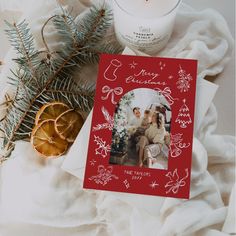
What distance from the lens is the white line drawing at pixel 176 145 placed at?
659 millimetres

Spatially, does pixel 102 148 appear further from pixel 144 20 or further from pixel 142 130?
pixel 144 20

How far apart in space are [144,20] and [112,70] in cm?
10

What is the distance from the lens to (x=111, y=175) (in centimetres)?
65

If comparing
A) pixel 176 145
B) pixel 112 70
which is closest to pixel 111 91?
pixel 112 70

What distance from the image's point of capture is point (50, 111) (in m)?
0.66

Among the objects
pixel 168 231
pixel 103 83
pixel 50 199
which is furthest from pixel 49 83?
pixel 168 231

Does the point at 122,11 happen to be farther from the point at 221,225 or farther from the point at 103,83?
the point at 221,225

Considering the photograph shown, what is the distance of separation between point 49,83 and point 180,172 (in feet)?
0.85

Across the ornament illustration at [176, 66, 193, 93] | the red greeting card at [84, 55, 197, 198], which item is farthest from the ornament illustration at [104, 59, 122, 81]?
the ornament illustration at [176, 66, 193, 93]

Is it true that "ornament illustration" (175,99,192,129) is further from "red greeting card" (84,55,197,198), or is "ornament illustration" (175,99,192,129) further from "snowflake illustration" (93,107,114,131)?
"snowflake illustration" (93,107,114,131)

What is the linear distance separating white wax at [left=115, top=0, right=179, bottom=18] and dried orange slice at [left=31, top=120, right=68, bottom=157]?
0.22 meters

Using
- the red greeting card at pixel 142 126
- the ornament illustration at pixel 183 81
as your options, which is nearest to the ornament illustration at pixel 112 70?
the red greeting card at pixel 142 126

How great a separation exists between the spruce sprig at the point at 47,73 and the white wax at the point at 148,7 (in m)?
0.05

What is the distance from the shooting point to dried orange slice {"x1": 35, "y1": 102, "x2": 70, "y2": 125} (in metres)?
0.65
